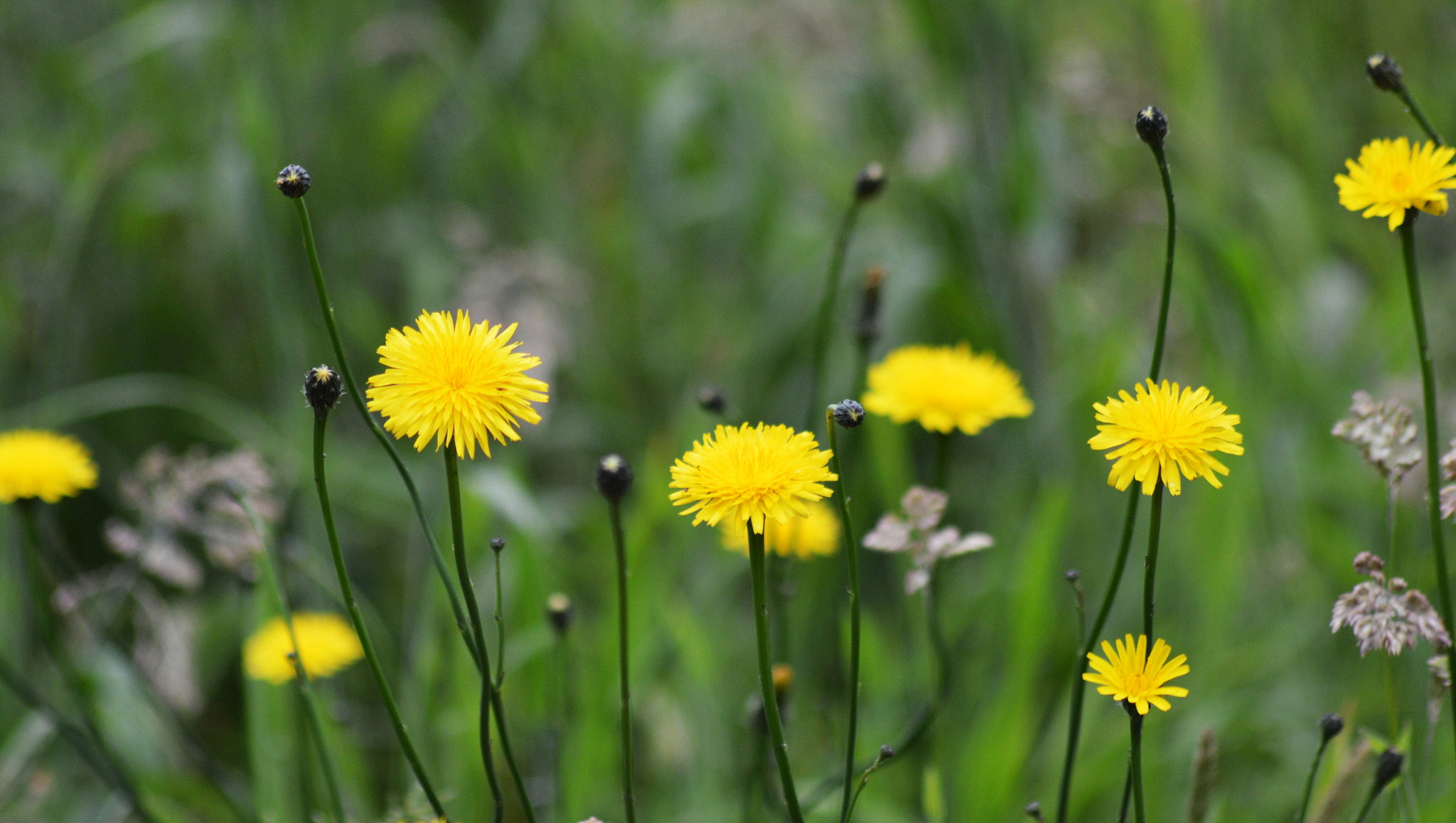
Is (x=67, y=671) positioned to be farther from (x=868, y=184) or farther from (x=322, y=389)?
(x=868, y=184)

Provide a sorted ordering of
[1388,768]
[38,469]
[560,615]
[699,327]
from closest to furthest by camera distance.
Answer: [1388,768], [560,615], [38,469], [699,327]

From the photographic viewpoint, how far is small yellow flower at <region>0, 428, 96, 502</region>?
1.10m

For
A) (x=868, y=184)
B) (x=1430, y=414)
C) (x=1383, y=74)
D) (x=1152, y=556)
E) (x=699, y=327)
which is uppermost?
(x=699, y=327)

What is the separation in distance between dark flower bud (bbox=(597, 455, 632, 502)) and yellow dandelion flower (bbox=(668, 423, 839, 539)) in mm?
42

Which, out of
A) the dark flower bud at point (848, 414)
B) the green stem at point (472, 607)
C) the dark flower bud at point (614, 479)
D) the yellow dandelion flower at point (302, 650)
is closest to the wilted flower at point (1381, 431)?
the dark flower bud at point (848, 414)

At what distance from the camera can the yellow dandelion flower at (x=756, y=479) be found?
0.74 meters

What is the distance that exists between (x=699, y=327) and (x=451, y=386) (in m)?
2.02

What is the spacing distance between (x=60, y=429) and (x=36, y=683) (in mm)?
735

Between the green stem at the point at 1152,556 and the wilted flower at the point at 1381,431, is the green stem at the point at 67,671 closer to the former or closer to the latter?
the green stem at the point at 1152,556

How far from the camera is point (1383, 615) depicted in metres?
0.80

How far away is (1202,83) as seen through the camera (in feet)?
8.25

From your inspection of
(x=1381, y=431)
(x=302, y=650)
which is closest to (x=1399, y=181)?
(x=1381, y=431)

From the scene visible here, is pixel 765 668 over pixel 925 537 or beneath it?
beneath

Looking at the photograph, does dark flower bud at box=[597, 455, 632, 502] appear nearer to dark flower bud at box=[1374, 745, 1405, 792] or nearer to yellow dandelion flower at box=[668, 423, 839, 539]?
yellow dandelion flower at box=[668, 423, 839, 539]
